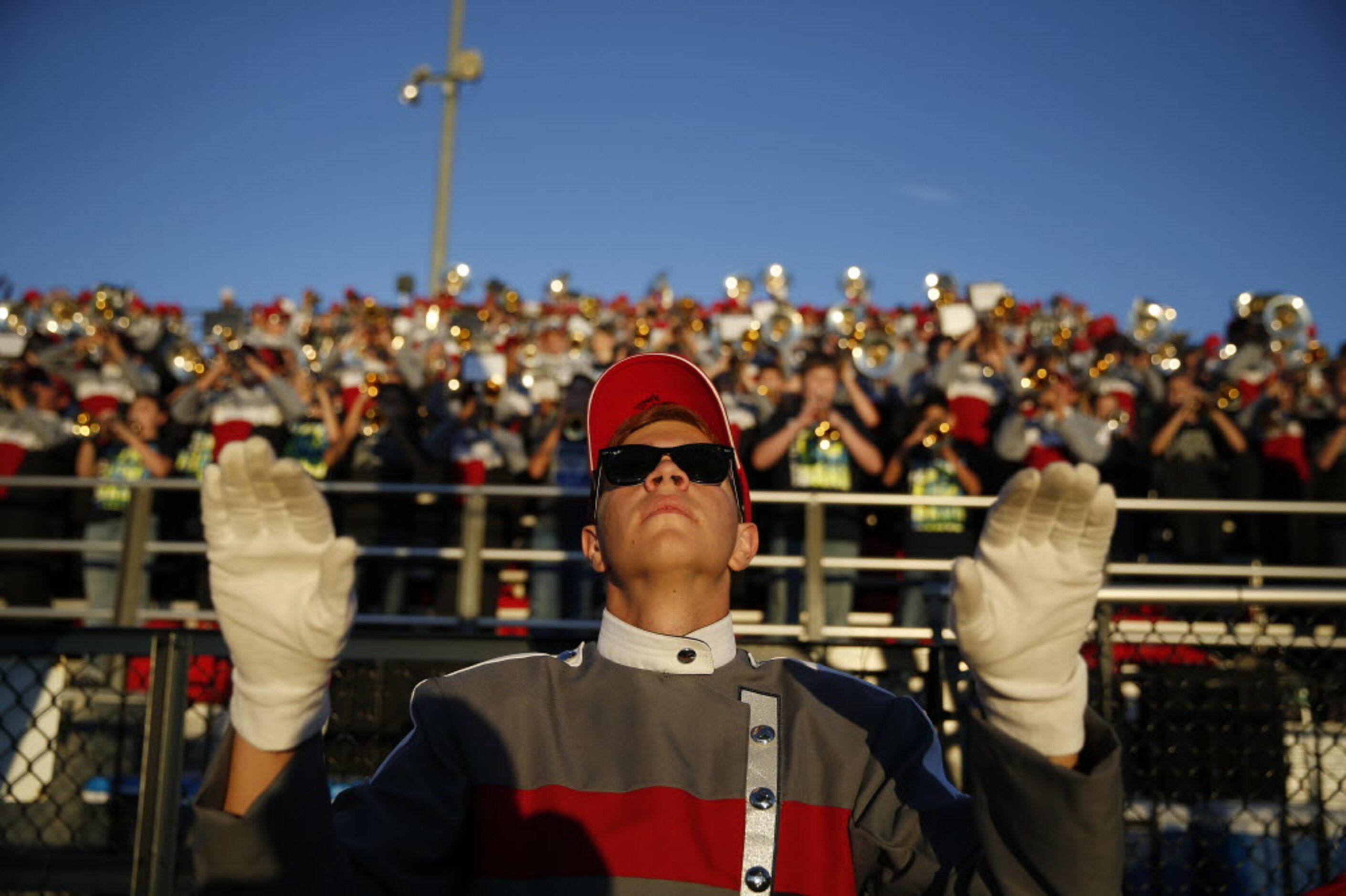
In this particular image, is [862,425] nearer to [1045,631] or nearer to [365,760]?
[365,760]

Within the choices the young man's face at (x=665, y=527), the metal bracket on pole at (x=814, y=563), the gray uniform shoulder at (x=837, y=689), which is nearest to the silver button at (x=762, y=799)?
the gray uniform shoulder at (x=837, y=689)

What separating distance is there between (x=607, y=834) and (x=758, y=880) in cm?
29

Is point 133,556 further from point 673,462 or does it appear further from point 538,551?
point 673,462

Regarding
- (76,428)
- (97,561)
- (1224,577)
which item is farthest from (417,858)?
(76,428)

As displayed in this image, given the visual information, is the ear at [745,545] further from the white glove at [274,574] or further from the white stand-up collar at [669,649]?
the white glove at [274,574]

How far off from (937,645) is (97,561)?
5409 millimetres

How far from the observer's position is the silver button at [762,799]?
2.13 m

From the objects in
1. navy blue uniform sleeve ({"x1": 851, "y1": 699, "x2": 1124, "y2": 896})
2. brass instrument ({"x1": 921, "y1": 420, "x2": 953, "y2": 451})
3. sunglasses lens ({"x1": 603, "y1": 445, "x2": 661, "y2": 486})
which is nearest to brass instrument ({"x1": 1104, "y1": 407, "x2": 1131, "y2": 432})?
brass instrument ({"x1": 921, "y1": 420, "x2": 953, "y2": 451})

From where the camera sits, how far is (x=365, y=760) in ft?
14.1

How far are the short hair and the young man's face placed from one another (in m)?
0.10

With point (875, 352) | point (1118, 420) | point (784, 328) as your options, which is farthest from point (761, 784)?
point (784, 328)

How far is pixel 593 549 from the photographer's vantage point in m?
2.82

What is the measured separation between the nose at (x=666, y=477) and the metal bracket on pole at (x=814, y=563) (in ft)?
11.2

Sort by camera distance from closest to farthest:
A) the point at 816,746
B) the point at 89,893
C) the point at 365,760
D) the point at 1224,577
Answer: the point at 816,746 < the point at 89,893 < the point at 365,760 < the point at 1224,577
